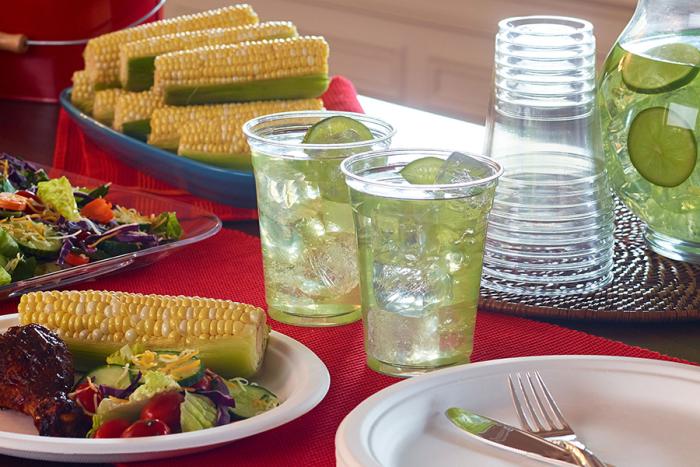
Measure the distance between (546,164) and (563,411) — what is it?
1.17 ft

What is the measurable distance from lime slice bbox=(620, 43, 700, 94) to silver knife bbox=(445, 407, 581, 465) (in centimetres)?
53

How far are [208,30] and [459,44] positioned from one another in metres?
1.92

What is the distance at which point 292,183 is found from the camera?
105 cm

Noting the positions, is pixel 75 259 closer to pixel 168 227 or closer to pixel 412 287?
pixel 168 227

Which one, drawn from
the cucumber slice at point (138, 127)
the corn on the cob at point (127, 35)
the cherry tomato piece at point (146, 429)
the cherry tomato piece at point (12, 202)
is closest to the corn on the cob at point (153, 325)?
the cherry tomato piece at point (146, 429)

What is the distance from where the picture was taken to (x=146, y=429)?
810 mm

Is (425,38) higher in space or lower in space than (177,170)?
lower

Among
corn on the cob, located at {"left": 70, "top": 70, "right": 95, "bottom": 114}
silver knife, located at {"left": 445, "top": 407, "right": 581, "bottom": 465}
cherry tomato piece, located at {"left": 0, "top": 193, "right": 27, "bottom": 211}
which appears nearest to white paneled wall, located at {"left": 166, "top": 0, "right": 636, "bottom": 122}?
corn on the cob, located at {"left": 70, "top": 70, "right": 95, "bottom": 114}

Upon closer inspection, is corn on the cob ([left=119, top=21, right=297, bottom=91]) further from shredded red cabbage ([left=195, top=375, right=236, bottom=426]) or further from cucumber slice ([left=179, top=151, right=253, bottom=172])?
shredded red cabbage ([left=195, top=375, right=236, bottom=426])

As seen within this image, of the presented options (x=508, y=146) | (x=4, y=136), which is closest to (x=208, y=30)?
(x=4, y=136)

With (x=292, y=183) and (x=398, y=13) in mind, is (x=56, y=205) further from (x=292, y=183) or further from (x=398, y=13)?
(x=398, y=13)

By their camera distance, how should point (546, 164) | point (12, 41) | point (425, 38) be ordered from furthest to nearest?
point (425, 38) < point (12, 41) < point (546, 164)

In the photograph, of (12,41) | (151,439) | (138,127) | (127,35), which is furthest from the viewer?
(12,41)

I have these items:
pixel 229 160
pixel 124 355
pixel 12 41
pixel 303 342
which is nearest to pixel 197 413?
pixel 124 355
